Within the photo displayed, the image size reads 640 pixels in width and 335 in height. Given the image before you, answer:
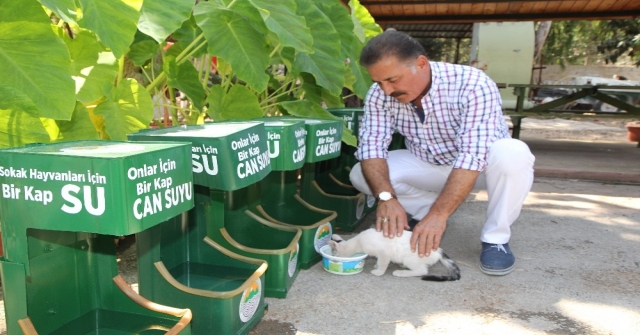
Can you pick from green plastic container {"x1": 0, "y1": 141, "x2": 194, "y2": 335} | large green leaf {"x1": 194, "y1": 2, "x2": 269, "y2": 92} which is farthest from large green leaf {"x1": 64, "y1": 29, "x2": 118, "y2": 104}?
green plastic container {"x1": 0, "y1": 141, "x2": 194, "y2": 335}

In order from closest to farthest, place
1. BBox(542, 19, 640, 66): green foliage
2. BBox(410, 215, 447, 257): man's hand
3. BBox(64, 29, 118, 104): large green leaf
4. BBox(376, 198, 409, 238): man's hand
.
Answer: BBox(64, 29, 118, 104): large green leaf, BBox(410, 215, 447, 257): man's hand, BBox(376, 198, 409, 238): man's hand, BBox(542, 19, 640, 66): green foliage

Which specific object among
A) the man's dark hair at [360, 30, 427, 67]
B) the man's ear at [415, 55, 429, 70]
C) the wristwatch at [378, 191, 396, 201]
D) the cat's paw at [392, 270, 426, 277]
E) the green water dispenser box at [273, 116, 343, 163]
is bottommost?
the cat's paw at [392, 270, 426, 277]

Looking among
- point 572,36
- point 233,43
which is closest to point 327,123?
point 233,43

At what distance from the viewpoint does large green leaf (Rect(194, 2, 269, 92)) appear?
2.04 metres

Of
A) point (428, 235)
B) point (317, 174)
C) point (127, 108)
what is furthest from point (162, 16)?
point (317, 174)

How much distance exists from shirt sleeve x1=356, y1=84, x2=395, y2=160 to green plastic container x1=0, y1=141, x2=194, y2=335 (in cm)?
116

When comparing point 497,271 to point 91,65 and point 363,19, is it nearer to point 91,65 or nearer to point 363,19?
point 91,65

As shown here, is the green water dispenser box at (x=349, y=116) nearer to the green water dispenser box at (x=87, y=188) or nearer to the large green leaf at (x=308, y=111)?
the large green leaf at (x=308, y=111)

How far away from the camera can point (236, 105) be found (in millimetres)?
2297

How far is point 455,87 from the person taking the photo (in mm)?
2154

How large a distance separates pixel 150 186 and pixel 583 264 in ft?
5.92

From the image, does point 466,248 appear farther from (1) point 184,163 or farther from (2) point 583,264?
(1) point 184,163

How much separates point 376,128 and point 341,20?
843mm

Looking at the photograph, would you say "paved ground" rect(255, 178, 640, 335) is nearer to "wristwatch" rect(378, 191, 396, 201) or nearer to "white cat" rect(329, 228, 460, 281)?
→ "white cat" rect(329, 228, 460, 281)
